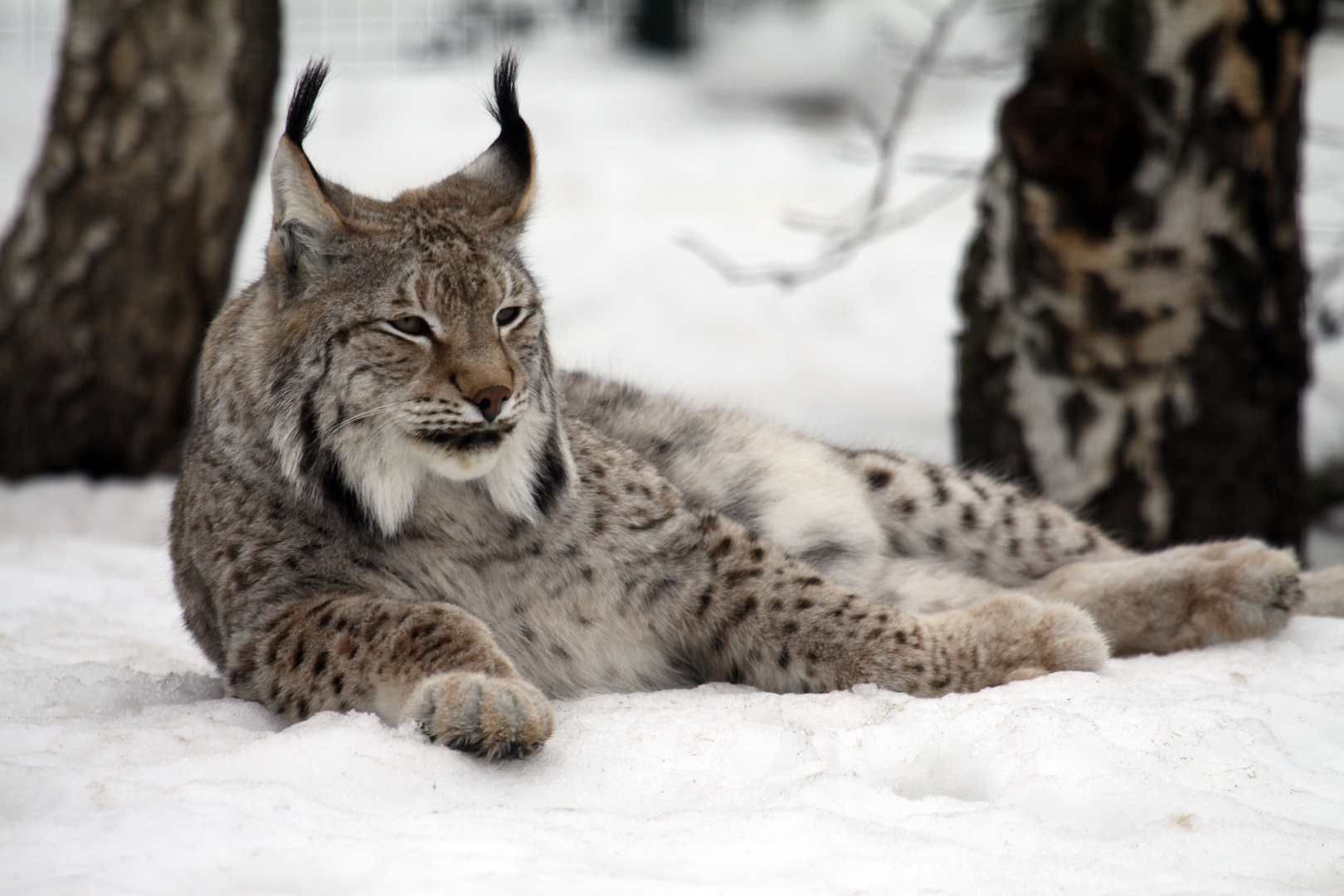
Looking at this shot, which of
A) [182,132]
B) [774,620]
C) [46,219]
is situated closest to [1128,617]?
[774,620]

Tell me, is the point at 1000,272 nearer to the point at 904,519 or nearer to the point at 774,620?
the point at 904,519

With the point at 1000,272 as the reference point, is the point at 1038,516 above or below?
below

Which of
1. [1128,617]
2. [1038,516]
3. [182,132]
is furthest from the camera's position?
[182,132]

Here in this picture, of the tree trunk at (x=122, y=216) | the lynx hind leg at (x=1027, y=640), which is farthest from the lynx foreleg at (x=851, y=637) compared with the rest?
the tree trunk at (x=122, y=216)

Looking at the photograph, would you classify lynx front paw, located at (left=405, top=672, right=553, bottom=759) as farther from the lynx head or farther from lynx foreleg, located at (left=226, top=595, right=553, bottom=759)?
the lynx head

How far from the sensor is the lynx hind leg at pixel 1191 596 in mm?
3100

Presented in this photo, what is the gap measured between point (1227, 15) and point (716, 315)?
5532 mm

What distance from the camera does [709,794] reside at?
209 cm

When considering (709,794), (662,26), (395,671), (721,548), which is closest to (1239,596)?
(721,548)

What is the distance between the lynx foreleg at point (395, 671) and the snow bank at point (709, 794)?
0.18ft

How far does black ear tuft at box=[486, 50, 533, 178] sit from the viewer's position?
2.85 metres

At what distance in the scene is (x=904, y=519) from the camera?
362 cm

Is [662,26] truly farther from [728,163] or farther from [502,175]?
[502,175]

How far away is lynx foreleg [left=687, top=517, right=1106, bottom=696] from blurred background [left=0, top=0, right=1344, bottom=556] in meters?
2.69
